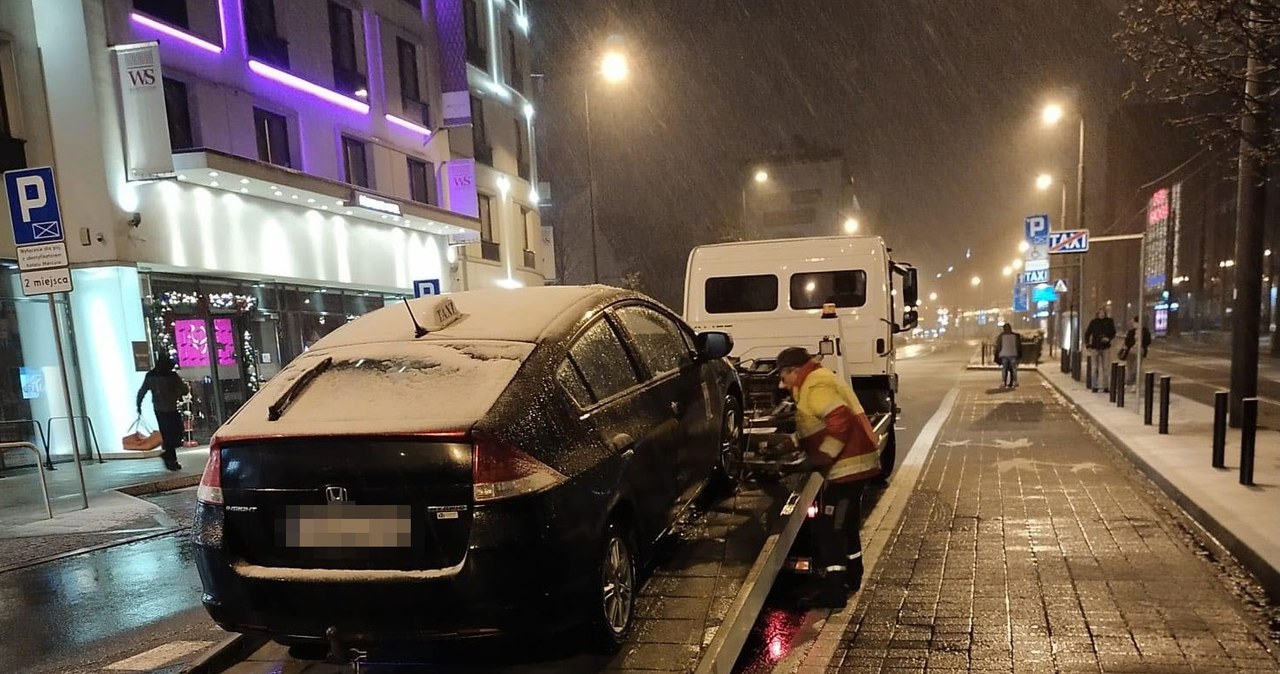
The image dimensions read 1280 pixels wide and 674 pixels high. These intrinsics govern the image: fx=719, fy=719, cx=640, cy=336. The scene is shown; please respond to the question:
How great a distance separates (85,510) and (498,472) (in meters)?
7.89

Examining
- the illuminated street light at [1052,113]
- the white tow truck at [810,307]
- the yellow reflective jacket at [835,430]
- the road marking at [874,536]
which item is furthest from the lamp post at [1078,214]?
the yellow reflective jacket at [835,430]

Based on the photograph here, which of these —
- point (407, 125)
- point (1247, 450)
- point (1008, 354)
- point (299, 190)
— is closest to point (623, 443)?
point (1247, 450)

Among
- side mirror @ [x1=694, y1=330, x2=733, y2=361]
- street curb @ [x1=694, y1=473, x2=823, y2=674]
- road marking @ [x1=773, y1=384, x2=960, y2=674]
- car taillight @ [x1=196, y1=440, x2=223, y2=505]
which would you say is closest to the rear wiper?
car taillight @ [x1=196, y1=440, x2=223, y2=505]

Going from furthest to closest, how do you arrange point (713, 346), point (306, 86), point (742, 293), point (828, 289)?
point (306, 86) < point (742, 293) < point (828, 289) < point (713, 346)

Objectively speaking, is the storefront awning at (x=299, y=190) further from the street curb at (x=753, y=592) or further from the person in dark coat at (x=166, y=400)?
the street curb at (x=753, y=592)

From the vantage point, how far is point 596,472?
118 inches

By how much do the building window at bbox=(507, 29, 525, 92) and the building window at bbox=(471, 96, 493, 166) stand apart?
279 cm

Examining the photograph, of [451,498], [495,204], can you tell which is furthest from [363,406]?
[495,204]

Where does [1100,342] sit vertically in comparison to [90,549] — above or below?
above

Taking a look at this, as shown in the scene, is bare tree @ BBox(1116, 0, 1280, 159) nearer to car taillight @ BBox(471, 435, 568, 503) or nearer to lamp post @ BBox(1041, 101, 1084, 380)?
car taillight @ BBox(471, 435, 568, 503)

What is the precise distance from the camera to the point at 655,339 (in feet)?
14.3

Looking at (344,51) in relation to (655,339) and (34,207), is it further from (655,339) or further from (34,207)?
(655,339)

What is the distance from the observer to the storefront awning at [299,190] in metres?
12.5

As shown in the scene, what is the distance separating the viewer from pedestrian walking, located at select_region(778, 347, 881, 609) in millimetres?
4328
